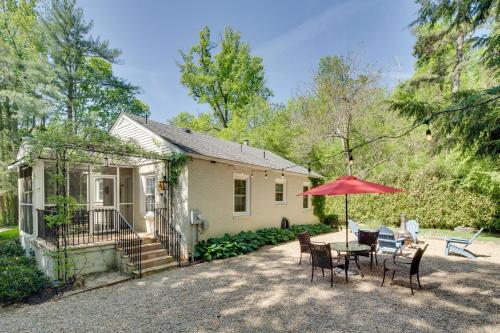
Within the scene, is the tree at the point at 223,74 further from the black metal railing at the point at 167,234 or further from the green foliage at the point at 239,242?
the black metal railing at the point at 167,234

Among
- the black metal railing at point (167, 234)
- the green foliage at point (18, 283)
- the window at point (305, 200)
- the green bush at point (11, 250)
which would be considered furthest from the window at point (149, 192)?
the window at point (305, 200)

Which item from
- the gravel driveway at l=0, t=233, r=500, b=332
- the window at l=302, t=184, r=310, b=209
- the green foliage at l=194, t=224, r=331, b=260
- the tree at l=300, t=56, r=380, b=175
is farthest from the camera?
the tree at l=300, t=56, r=380, b=175

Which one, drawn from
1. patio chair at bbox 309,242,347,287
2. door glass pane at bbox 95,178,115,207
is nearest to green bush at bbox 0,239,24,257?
door glass pane at bbox 95,178,115,207

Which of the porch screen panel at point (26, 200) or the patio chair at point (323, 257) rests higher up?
the porch screen panel at point (26, 200)

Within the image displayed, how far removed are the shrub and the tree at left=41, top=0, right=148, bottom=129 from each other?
610 inches

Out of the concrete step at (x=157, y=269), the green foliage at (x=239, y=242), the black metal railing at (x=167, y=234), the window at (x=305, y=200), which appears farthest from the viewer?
the window at (x=305, y=200)

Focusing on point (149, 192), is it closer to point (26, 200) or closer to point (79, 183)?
point (79, 183)

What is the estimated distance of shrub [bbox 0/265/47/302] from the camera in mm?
5336

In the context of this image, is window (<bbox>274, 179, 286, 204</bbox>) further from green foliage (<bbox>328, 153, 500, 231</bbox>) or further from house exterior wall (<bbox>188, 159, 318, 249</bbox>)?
green foliage (<bbox>328, 153, 500, 231</bbox>)

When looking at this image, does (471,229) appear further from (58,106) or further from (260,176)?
(58,106)

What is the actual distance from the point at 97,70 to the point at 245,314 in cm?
2333

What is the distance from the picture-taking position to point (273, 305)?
484 cm

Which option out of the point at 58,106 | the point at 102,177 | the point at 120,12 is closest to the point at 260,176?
the point at 102,177

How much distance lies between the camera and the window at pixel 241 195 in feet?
34.8
